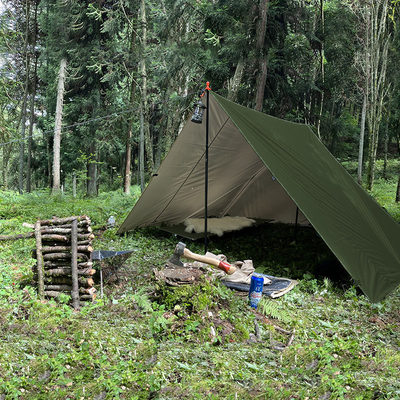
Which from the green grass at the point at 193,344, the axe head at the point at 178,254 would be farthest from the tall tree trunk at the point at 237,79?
the axe head at the point at 178,254

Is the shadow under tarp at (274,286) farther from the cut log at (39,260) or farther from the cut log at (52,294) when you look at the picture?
the cut log at (39,260)

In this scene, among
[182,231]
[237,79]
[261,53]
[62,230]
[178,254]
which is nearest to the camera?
[62,230]

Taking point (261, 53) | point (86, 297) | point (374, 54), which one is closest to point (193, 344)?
point (86, 297)

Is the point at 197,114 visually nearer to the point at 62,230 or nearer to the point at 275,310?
the point at 62,230

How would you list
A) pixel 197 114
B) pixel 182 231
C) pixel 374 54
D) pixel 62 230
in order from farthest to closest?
pixel 374 54
pixel 182 231
pixel 197 114
pixel 62 230

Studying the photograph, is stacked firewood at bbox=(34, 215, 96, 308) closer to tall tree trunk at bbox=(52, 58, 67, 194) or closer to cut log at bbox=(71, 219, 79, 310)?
cut log at bbox=(71, 219, 79, 310)

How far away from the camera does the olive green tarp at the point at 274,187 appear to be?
14.1 ft

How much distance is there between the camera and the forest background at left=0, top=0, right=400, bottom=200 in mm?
10242

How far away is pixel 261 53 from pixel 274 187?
415 cm

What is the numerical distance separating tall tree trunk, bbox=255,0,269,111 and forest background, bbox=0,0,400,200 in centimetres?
3

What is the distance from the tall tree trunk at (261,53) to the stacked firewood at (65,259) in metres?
6.73

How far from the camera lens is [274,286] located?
4199 millimetres

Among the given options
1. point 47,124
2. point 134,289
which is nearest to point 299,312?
point 134,289

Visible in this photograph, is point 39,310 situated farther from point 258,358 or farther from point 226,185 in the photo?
point 226,185
